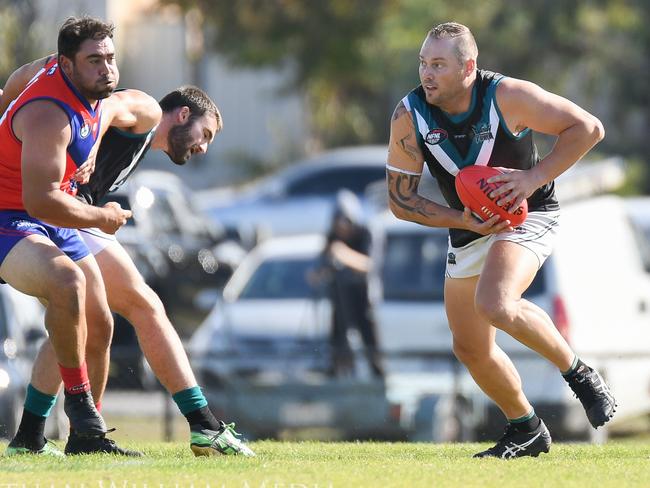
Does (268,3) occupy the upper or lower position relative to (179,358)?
upper

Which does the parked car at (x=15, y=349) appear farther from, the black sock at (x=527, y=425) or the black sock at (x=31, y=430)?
the black sock at (x=527, y=425)

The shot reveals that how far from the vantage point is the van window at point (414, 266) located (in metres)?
13.0

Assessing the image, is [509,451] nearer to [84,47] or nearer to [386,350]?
[84,47]

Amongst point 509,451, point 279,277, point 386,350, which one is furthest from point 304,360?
point 509,451

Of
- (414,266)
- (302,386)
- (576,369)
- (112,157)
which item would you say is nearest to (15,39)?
(414,266)

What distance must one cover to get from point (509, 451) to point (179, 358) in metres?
1.73

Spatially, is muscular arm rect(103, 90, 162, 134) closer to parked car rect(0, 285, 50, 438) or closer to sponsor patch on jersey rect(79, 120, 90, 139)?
sponsor patch on jersey rect(79, 120, 90, 139)

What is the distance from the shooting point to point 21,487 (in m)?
5.85

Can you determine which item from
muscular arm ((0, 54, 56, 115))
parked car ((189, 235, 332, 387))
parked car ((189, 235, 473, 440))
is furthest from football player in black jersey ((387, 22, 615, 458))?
parked car ((189, 235, 332, 387))

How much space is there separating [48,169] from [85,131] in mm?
302

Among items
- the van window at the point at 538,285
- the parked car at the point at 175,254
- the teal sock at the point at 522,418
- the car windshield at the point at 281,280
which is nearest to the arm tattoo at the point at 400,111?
the teal sock at the point at 522,418

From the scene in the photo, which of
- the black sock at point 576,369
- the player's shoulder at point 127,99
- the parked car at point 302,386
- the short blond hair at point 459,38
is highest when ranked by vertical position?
the short blond hair at point 459,38

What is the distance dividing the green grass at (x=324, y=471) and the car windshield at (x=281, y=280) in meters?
7.43

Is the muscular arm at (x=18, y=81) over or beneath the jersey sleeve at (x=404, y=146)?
over
